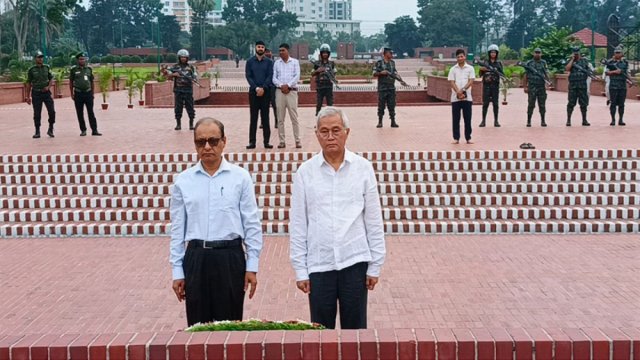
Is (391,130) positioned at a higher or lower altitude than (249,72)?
lower

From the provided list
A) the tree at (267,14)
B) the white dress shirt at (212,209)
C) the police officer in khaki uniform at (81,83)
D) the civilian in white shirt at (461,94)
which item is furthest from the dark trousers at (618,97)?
the tree at (267,14)

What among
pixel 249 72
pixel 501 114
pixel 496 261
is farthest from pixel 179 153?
pixel 501 114

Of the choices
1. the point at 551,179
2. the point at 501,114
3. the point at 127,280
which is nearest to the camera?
the point at 127,280

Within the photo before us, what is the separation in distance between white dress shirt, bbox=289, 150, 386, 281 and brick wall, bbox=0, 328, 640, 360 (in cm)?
51

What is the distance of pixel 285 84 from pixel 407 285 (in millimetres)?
5638

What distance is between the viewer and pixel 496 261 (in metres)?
6.82

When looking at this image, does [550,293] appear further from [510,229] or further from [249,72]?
[249,72]

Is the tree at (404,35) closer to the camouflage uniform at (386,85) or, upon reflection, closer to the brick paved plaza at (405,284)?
the camouflage uniform at (386,85)

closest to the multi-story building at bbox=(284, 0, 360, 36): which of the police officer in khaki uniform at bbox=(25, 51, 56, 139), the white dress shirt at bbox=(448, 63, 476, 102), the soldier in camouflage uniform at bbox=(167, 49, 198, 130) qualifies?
the soldier in camouflage uniform at bbox=(167, 49, 198, 130)

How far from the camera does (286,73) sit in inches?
434

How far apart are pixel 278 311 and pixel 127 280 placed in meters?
1.60

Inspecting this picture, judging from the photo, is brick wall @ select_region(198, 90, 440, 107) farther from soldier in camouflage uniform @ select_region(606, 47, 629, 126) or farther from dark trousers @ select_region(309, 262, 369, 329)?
dark trousers @ select_region(309, 262, 369, 329)

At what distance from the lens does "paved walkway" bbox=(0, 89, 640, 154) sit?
11.4 meters

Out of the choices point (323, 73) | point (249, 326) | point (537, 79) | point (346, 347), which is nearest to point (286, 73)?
point (323, 73)
